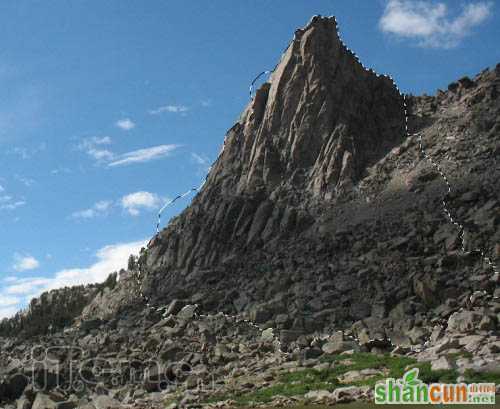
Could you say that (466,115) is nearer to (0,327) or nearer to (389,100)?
(389,100)

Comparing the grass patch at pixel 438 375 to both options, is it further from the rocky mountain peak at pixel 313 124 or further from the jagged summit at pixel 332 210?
the rocky mountain peak at pixel 313 124

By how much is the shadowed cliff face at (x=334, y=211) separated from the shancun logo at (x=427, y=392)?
6075 millimetres

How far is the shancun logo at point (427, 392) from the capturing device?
20250 millimetres

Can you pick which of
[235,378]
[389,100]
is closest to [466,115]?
[389,100]

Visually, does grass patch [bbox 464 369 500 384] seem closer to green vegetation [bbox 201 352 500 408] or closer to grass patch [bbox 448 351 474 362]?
green vegetation [bbox 201 352 500 408]

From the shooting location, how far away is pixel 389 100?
54.2 metres

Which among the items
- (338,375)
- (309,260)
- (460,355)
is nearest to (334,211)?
(309,260)

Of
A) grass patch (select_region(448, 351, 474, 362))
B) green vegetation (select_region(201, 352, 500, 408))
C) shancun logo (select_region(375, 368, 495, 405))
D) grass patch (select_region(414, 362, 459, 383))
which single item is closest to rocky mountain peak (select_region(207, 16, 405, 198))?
green vegetation (select_region(201, 352, 500, 408))

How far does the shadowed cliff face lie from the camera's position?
3338 centimetres

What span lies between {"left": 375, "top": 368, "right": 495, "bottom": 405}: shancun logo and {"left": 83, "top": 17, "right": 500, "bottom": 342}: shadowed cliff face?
19.9 ft

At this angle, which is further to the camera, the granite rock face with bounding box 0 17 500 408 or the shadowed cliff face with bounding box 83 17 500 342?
the shadowed cliff face with bounding box 83 17 500 342

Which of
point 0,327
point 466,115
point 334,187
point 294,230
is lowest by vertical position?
point 0,327

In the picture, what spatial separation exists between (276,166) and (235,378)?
25.5 metres

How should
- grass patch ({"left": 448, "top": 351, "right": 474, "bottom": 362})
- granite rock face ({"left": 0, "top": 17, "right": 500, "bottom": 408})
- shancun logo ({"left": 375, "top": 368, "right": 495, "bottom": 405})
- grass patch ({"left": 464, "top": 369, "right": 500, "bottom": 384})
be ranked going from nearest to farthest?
1. shancun logo ({"left": 375, "top": 368, "right": 495, "bottom": 405})
2. grass patch ({"left": 464, "top": 369, "right": 500, "bottom": 384})
3. grass patch ({"left": 448, "top": 351, "right": 474, "bottom": 362})
4. granite rock face ({"left": 0, "top": 17, "right": 500, "bottom": 408})
